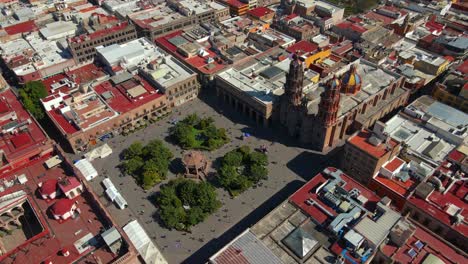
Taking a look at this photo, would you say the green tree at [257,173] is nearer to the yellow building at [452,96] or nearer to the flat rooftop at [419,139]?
the flat rooftop at [419,139]

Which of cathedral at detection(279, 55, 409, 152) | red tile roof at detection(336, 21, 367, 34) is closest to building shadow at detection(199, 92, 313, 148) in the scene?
cathedral at detection(279, 55, 409, 152)

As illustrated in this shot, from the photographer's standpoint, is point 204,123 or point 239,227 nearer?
point 239,227

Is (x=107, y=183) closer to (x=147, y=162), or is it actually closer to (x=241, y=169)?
Answer: (x=147, y=162)

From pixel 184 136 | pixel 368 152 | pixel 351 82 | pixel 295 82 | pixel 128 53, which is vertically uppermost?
pixel 295 82

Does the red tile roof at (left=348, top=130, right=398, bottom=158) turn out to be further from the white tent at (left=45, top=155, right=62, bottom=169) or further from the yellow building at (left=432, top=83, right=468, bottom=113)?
the white tent at (left=45, top=155, right=62, bottom=169)

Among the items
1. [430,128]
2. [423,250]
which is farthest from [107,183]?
[430,128]

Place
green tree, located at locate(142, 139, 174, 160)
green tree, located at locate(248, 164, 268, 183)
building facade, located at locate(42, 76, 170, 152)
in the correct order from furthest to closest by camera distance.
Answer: building facade, located at locate(42, 76, 170, 152) < green tree, located at locate(142, 139, 174, 160) < green tree, located at locate(248, 164, 268, 183)
